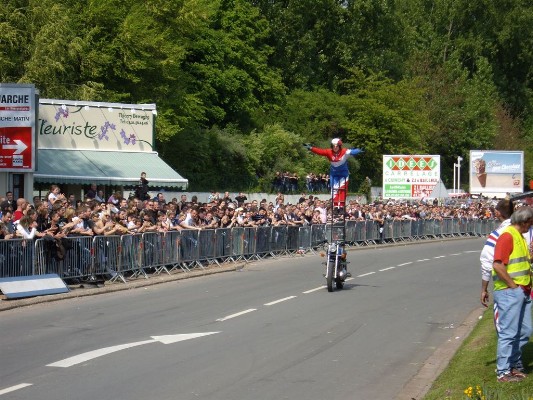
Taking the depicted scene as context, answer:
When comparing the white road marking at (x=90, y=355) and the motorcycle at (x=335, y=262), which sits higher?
the motorcycle at (x=335, y=262)

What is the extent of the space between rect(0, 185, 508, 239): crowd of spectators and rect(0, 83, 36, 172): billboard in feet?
3.23

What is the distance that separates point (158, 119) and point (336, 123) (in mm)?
24649

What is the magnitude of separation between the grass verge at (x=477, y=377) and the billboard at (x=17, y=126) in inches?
527

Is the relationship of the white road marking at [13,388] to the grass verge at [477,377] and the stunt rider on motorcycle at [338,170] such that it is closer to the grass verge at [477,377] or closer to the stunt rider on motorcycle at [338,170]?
the grass verge at [477,377]

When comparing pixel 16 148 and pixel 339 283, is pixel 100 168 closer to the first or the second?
pixel 16 148

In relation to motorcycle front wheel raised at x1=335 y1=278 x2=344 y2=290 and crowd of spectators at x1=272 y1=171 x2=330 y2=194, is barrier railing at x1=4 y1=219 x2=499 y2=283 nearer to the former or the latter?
motorcycle front wheel raised at x1=335 y1=278 x2=344 y2=290

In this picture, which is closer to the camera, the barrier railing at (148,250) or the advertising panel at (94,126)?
the barrier railing at (148,250)

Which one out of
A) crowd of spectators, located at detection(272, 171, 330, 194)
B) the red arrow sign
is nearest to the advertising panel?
the red arrow sign

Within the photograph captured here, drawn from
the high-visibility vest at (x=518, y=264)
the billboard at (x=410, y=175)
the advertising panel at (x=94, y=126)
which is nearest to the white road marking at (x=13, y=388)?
the high-visibility vest at (x=518, y=264)

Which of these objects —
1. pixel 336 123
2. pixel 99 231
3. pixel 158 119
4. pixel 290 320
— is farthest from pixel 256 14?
pixel 290 320

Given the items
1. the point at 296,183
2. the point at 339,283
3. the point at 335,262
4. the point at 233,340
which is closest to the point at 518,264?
the point at 233,340

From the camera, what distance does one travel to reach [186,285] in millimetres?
21984

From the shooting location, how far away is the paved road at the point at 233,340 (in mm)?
10508

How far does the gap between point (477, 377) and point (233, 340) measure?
13.6ft
